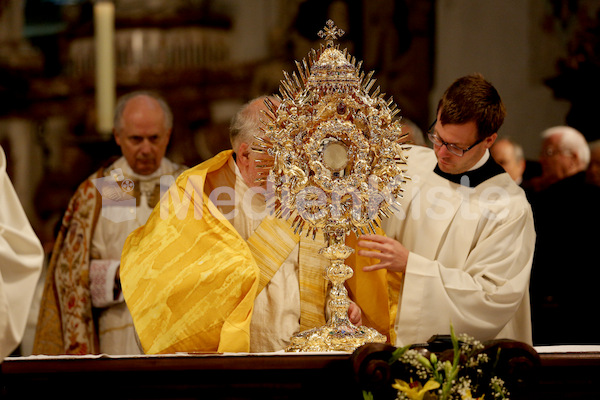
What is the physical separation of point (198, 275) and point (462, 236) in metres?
1.02

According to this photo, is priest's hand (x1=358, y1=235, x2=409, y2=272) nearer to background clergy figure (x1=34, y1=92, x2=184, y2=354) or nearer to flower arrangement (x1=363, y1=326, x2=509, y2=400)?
flower arrangement (x1=363, y1=326, x2=509, y2=400)

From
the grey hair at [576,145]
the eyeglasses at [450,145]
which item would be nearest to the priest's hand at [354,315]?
the eyeglasses at [450,145]

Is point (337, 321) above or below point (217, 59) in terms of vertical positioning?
below

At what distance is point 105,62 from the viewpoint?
16.8ft

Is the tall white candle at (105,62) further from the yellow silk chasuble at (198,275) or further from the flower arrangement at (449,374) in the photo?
the flower arrangement at (449,374)

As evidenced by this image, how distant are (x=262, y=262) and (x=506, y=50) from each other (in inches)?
98.0

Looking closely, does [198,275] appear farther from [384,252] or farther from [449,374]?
[449,374]

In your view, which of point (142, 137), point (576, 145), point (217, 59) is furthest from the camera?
point (217, 59)

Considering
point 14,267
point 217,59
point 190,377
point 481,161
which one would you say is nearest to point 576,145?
point 481,161

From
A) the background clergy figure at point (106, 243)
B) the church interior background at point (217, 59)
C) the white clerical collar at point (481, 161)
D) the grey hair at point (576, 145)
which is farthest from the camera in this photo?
the church interior background at point (217, 59)

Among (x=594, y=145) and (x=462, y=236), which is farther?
(x=594, y=145)

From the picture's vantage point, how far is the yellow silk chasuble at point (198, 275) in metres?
3.37

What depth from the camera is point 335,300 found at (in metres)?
3.30

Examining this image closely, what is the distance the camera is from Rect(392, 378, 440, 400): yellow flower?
286 centimetres
